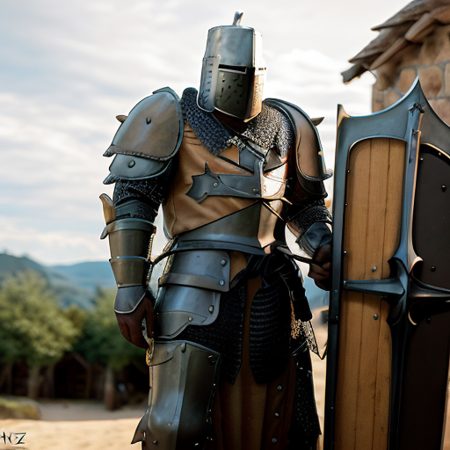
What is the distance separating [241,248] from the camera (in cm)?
252

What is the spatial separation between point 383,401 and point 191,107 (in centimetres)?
151

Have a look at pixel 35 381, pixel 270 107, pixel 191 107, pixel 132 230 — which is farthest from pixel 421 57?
pixel 35 381

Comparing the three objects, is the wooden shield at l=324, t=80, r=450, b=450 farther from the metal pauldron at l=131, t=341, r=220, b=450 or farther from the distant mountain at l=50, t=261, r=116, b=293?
the distant mountain at l=50, t=261, r=116, b=293

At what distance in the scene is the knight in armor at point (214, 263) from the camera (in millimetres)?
2434

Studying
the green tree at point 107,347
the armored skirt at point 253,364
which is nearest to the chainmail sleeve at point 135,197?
the armored skirt at point 253,364

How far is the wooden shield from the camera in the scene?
248 cm

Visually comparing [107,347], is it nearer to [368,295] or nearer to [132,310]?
[132,310]

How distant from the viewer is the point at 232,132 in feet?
8.63

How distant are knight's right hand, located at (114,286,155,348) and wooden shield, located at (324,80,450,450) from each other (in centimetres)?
79

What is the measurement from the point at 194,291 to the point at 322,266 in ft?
2.17

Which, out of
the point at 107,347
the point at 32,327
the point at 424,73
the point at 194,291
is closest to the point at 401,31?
the point at 424,73

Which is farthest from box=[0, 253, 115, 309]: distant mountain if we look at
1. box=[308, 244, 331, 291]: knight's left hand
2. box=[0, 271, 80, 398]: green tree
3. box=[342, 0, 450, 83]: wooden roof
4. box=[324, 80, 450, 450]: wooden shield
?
box=[324, 80, 450, 450]: wooden shield

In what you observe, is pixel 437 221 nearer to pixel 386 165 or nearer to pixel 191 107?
pixel 386 165

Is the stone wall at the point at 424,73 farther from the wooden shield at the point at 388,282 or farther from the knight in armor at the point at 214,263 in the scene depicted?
the knight in armor at the point at 214,263
